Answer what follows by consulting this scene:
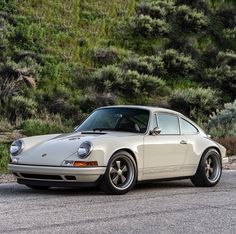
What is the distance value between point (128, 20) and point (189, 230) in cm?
2635

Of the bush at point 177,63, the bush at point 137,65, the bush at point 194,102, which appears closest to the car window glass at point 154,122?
the bush at point 194,102

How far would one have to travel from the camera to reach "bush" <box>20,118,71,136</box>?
19739 mm

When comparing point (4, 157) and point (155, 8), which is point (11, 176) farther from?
point (155, 8)

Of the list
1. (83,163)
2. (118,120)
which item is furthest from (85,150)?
(118,120)

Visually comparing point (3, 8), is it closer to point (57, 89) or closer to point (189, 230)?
point (57, 89)

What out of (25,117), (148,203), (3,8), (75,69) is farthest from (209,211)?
(3,8)

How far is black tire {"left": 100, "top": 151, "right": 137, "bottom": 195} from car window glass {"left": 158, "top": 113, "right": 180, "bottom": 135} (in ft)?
3.76

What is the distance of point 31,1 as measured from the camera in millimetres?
31797

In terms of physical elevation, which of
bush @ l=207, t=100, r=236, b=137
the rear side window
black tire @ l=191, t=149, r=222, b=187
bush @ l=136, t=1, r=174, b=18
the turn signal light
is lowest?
bush @ l=207, t=100, r=236, b=137

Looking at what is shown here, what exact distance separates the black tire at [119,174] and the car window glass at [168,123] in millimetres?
1145

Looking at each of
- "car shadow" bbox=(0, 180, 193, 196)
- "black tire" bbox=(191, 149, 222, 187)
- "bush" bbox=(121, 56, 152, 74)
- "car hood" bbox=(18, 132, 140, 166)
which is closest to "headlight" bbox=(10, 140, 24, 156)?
"car hood" bbox=(18, 132, 140, 166)

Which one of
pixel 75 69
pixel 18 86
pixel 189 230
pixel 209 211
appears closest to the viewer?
pixel 189 230

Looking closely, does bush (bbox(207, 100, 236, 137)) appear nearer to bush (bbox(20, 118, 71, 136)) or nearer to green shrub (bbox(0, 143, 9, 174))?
bush (bbox(20, 118, 71, 136))

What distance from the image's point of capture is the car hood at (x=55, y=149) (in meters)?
9.47
